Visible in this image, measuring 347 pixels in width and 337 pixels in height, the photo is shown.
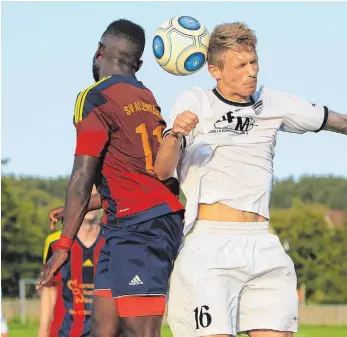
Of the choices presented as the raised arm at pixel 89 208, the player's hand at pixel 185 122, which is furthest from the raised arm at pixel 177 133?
the raised arm at pixel 89 208

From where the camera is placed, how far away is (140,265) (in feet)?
26.7

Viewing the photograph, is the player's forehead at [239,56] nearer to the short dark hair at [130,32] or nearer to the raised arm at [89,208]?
the short dark hair at [130,32]

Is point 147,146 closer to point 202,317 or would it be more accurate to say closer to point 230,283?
point 230,283

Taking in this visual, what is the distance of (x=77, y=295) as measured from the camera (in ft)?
36.8

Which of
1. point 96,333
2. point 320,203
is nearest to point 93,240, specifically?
point 96,333

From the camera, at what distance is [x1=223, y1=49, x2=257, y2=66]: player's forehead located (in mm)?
8047

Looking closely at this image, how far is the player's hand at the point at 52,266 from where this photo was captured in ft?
26.5

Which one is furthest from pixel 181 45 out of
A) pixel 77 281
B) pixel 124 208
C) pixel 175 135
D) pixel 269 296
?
pixel 77 281

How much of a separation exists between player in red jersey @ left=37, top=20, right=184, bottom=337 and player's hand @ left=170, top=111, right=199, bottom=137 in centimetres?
75

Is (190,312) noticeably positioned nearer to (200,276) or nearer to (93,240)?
(200,276)

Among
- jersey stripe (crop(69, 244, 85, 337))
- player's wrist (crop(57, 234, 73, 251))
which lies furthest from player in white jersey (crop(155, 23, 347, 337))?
jersey stripe (crop(69, 244, 85, 337))

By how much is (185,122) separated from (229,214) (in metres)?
0.86

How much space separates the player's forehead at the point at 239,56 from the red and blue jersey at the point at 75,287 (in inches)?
139

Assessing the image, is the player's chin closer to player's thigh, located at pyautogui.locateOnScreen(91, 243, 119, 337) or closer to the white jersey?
the white jersey
